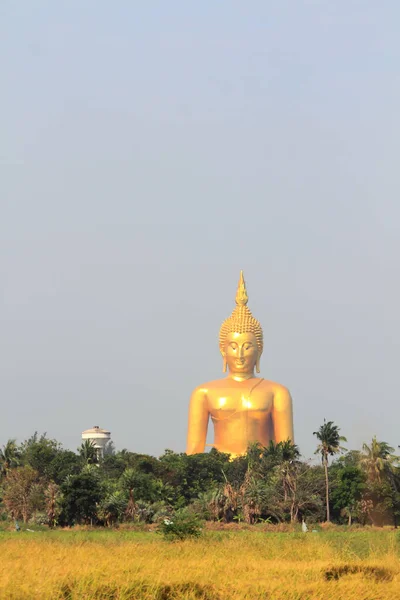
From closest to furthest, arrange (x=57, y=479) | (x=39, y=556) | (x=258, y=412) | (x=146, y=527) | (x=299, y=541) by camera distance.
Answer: (x=39, y=556), (x=299, y=541), (x=146, y=527), (x=57, y=479), (x=258, y=412)

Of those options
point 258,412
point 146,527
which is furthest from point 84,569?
point 258,412

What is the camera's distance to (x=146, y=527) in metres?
40.3

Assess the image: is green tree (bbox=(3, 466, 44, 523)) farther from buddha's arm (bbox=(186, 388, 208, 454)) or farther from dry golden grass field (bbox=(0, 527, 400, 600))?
dry golden grass field (bbox=(0, 527, 400, 600))

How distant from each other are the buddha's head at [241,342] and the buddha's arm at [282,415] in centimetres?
230

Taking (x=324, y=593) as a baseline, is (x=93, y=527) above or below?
above

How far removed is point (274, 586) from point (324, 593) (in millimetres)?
910

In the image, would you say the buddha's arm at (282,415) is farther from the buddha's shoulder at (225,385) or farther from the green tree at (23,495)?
the green tree at (23,495)

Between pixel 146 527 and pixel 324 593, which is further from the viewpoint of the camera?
pixel 146 527

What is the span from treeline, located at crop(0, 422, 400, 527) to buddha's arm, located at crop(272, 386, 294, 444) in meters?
1.84

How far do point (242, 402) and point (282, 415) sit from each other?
2.56 metres

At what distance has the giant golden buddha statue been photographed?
63125 millimetres

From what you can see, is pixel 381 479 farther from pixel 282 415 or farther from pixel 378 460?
pixel 282 415

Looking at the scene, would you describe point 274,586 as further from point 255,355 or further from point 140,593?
point 255,355

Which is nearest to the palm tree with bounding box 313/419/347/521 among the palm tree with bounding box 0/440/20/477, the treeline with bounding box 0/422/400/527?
the treeline with bounding box 0/422/400/527
